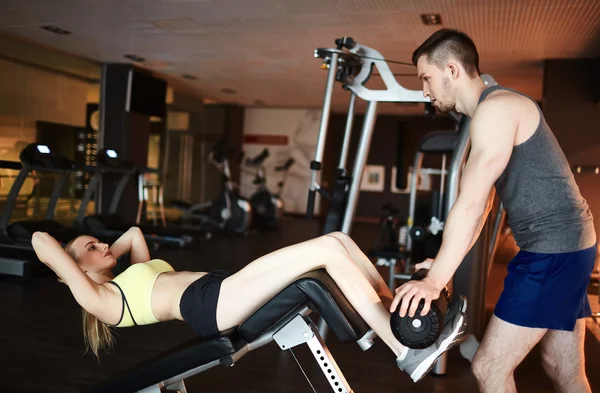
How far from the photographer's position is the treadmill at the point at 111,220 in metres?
5.46

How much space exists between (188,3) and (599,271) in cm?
387

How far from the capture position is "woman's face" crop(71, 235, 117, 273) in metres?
1.94

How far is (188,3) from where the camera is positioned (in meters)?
4.26

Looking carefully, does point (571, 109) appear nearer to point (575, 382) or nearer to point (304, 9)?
point (304, 9)

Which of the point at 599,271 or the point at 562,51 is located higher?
the point at 562,51

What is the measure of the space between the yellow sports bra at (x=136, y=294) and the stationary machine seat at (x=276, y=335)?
0.65 feet

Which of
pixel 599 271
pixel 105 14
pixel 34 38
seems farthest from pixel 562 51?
pixel 34 38

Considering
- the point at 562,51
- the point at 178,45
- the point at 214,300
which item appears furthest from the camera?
the point at 178,45

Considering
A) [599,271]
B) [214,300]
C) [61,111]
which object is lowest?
[599,271]

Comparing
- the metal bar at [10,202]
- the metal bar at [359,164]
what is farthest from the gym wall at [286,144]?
the metal bar at [359,164]

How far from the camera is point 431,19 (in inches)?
170

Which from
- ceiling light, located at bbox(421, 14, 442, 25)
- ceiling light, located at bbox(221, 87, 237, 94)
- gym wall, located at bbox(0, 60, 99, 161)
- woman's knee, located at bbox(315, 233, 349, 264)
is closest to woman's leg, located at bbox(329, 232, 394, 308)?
woman's knee, located at bbox(315, 233, 349, 264)

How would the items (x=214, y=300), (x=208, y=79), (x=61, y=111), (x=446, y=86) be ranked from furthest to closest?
(x=208, y=79), (x=61, y=111), (x=214, y=300), (x=446, y=86)

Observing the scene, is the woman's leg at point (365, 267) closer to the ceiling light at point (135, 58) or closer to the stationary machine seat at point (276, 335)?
the stationary machine seat at point (276, 335)
